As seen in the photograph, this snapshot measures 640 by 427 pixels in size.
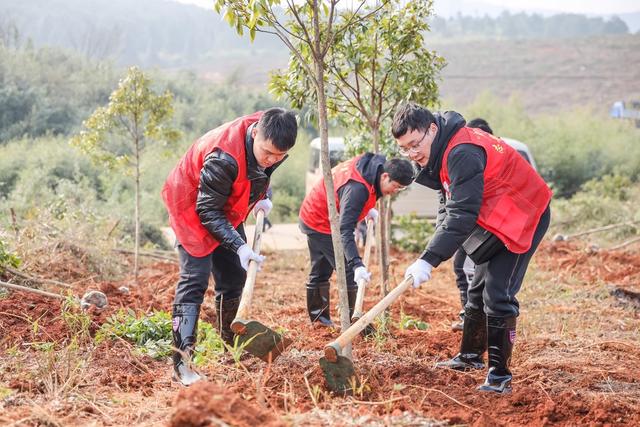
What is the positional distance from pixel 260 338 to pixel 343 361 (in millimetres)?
564

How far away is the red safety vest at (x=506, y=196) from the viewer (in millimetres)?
3783

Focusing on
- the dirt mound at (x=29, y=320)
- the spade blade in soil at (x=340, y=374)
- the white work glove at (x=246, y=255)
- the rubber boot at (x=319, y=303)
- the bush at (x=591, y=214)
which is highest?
the white work glove at (x=246, y=255)

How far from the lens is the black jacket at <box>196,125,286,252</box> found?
3865 millimetres

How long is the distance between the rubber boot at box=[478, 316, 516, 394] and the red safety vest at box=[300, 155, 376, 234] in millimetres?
1550

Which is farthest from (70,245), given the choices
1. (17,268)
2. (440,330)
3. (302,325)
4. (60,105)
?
(60,105)

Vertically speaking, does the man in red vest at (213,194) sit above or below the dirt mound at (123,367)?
above

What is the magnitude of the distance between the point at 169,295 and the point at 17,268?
1384 millimetres

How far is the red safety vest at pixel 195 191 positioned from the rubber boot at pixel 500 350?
5.39 feet

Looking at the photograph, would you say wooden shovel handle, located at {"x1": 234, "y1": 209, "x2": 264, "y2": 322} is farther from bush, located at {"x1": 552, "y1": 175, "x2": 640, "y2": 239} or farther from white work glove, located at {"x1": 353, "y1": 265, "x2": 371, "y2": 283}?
bush, located at {"x1": 552, "y1": 175, "x2": 640, "y2": 239}

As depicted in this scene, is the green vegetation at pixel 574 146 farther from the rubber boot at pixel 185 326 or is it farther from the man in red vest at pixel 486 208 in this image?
the rubber boot at pixel 185 326

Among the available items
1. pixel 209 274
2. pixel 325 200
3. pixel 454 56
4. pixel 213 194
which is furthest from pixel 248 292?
pixel 454 56

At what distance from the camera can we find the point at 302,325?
229 inches

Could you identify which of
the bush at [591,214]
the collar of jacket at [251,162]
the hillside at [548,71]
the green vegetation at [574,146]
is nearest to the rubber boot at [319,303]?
the collar of jacket at [251,162]

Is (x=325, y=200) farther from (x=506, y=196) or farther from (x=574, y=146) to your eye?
(x=574, y=146)
